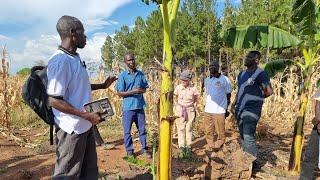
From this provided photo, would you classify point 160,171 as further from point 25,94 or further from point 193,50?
point 193,50

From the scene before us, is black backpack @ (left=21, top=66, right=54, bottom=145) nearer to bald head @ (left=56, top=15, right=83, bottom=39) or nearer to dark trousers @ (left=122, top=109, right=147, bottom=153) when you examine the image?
bald head @ (left=56, top=15, right=83, bottom=39)

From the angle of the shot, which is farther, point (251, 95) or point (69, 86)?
point (251, 95)

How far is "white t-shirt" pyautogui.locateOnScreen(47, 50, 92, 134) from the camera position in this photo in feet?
10.9

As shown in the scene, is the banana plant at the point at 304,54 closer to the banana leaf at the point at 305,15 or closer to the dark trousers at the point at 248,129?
the banana leaf at the point at 305,15

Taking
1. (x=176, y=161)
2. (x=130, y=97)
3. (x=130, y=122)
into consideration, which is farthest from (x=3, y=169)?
(x=176, y=161)

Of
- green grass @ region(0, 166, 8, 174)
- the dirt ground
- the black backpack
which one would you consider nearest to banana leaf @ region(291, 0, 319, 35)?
the dirt ground

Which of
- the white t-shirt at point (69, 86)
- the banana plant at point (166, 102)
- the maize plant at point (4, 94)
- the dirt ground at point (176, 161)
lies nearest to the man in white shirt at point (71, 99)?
the white t-shirt at point (69, 86)

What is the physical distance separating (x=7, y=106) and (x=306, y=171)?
672cm

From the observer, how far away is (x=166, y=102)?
4.18m

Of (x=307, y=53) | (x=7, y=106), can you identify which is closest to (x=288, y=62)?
(x=307, y=53)

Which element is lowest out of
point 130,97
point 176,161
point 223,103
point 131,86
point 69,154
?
point 176,161

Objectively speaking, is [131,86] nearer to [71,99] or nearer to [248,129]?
[248,129]

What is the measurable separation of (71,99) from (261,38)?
396cm

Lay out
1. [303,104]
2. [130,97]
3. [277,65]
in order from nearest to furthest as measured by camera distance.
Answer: [303,104], [130,97], [277,65]
